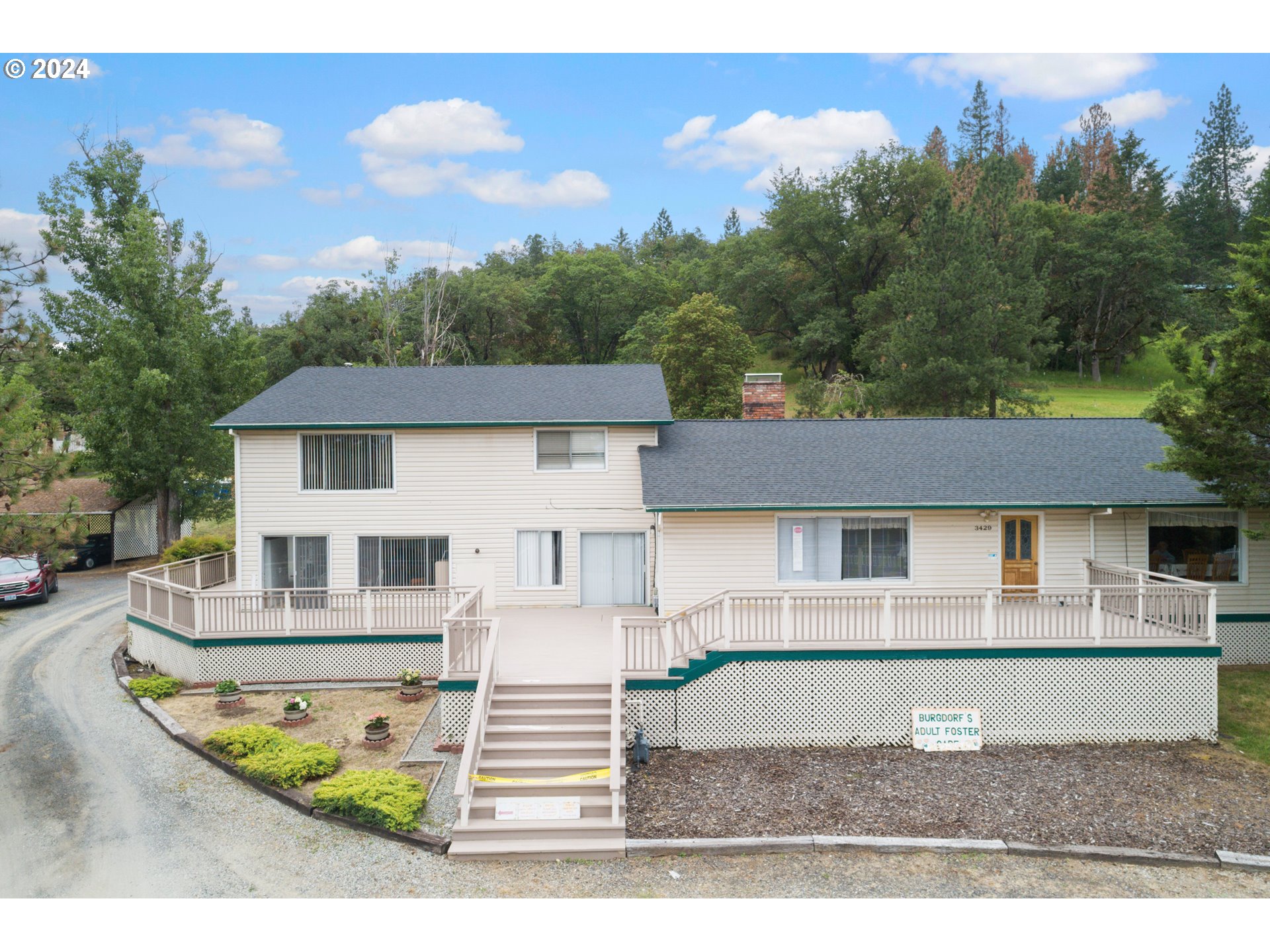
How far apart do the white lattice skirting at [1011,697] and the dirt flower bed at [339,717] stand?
5.87m

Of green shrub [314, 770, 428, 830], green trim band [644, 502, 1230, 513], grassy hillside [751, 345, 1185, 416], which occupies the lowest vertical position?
green shrub [314, 770, 428, 830]

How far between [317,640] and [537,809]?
774cm

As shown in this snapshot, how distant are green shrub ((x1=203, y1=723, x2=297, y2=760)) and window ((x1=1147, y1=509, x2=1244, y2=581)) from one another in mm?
16548

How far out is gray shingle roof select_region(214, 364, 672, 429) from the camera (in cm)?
1698

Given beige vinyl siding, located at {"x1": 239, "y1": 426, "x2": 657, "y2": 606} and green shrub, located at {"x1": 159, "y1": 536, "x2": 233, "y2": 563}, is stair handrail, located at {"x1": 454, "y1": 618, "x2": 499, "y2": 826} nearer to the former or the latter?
beige vinyl siding, located at {"x1": 239, "y1": 426, "x2": 657, "y2": 606}

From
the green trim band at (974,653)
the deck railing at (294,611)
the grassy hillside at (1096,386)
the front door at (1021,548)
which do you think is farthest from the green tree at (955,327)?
the deck railing at (294,611)

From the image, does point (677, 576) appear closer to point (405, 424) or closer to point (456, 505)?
point (456, 505)

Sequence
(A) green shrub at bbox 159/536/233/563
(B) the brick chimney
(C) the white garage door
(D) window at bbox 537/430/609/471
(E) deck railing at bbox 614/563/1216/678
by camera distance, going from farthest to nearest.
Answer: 1. (A) green shrub at bbox 159/536/233/563
2. (B) the brick chimney
3. (D) window at bbox 537/430/609/471
4. (C) the white garage door
5. (E) deck railing at bbox 614/563/1216/678

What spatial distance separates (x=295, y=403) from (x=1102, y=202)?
59141 millimetres

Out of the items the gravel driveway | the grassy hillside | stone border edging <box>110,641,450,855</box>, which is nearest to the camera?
the gravel driveway

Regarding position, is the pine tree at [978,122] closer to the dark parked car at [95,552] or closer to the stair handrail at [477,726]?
the dark parked car at [95,552]

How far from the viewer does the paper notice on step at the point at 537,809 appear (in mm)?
9016

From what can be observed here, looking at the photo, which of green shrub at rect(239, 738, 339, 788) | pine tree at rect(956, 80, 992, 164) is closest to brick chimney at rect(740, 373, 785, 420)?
green shrub at rect(239, 738, 339, 788)

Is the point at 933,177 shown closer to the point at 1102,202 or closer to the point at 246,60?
the point at 1102,202
